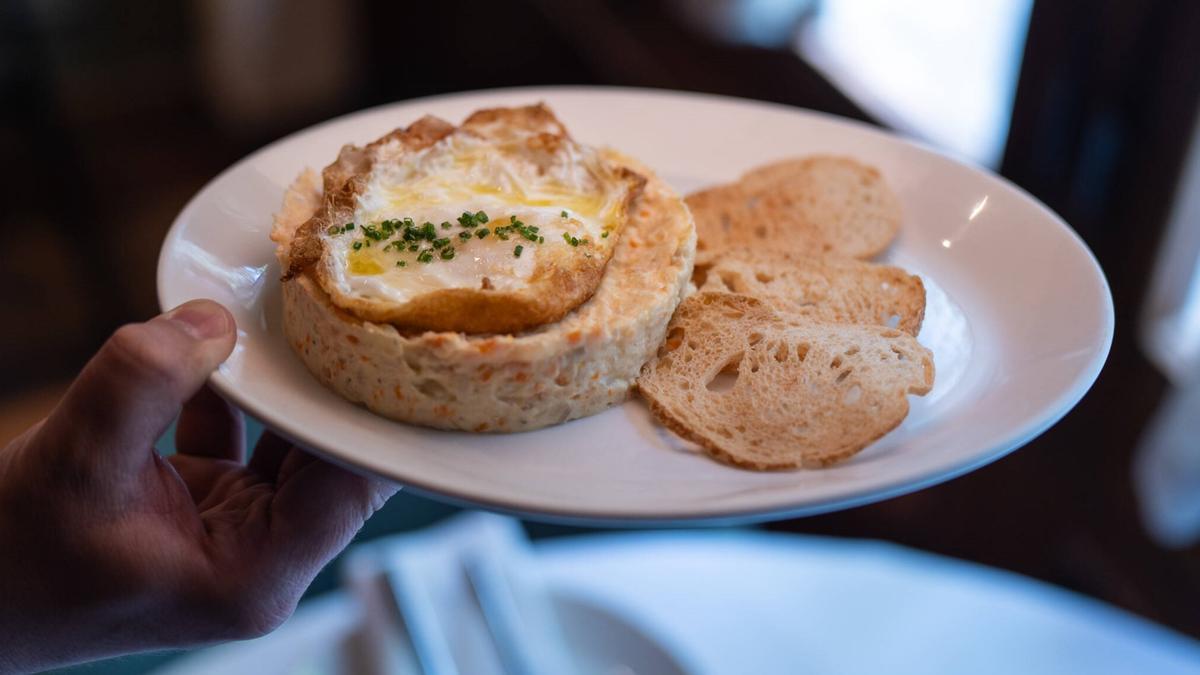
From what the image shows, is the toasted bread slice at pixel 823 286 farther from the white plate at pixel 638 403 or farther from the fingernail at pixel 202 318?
the fingernail at pixel 202 318

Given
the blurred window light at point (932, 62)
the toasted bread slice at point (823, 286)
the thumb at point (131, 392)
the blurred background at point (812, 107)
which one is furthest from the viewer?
the blurred window light at point (932, 62)

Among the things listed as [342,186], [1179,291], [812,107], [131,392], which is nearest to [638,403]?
[342,186]

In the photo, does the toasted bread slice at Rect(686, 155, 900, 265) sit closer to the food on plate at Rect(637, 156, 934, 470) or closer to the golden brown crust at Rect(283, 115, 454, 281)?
the food on plate at Rect(637, 156, 934, 470)

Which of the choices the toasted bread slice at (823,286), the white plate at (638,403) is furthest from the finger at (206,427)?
the toasted bread slice at (823,286)

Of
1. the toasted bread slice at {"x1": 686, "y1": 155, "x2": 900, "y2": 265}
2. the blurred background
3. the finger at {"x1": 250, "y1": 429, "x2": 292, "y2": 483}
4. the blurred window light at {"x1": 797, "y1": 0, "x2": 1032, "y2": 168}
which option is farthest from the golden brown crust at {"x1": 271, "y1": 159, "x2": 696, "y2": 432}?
the blurred window light at {"x1": 797, "y1": 0, "x2": 1032, "y2": 168}

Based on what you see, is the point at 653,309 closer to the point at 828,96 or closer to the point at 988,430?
the point at 988,430

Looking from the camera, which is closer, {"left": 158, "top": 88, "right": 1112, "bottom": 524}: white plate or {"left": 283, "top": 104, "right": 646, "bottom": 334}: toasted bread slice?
{"left": 158, "top": 88, "right": 1112, "bottom": 524}: white plate

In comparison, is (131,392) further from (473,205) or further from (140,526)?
(473,205)
